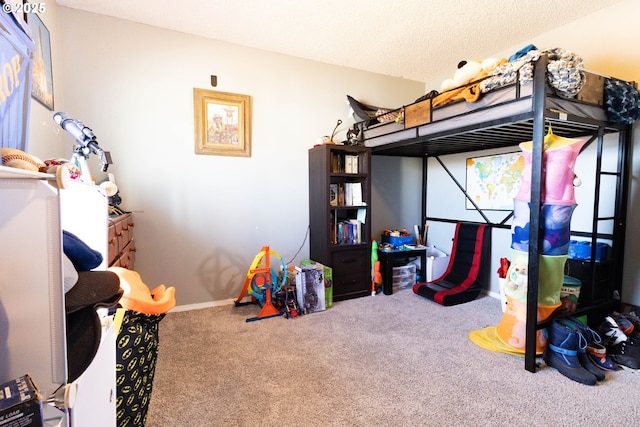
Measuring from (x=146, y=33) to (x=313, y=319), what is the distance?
284cm

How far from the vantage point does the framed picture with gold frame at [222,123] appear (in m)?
2.79

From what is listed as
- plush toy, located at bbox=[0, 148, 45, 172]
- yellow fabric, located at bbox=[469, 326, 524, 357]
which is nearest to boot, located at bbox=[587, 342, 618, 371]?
yellow fabric, located at bbox=[469, 326, 524, 357]

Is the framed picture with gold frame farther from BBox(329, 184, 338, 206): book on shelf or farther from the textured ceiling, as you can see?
BBox(329, 184, 338, 206): book on shelf

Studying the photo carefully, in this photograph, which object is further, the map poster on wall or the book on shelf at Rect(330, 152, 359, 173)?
the book on shelf at Rect(330, 152, 359, 173)

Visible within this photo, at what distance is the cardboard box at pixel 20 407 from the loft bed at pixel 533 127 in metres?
2.18

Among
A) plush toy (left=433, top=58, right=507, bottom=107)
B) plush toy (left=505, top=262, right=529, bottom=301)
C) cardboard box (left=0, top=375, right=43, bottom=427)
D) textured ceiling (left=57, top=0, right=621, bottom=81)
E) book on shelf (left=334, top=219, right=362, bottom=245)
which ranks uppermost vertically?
textured ceiling (left=57, top=0, right=621, bottom=81)

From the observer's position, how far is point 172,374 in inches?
71.6

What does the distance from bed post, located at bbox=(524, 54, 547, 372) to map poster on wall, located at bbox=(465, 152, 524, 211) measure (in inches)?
49.7

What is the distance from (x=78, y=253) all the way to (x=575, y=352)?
2458 mm

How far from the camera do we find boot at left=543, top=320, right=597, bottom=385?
172 cm

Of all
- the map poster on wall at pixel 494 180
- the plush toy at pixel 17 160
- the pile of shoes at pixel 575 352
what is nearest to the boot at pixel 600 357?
the pile of shoes at pixel 575 352

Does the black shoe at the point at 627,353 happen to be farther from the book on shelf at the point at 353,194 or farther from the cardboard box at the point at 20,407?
the cardboard box at the point at 20,407

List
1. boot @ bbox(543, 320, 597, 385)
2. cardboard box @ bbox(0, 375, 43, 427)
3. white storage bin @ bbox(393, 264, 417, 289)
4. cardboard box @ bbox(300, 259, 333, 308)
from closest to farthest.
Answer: cardboard box @ bbox(0, 375, 43, 427) < boot @ bbox(543, 320, 597, 385) < cardboard box @ bbox(300, 259, 333, 308) < white storage bin @ bbox(393, 264, 417, 289)
